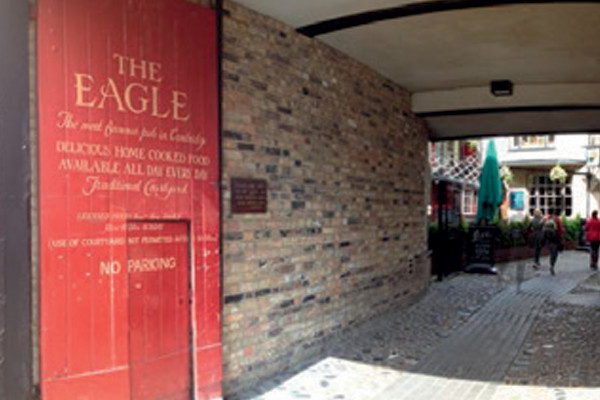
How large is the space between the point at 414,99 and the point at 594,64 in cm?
279

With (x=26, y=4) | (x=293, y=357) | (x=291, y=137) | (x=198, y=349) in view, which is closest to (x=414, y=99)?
(x=291, y=137)

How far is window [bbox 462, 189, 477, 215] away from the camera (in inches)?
1004

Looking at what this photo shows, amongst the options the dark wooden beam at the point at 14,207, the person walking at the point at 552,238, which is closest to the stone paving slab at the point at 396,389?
the dark wooden beam at the point at 14,207

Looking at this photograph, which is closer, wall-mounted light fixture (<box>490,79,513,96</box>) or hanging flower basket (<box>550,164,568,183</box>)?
wall-mounted light fixture (<box>490,79,513,96</box>)

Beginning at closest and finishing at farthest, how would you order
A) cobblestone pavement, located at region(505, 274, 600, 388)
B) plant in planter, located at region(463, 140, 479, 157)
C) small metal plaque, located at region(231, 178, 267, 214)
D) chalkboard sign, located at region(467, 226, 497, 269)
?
small metal plaque, located at region(231, 178, 267, 214), cobblestone pavement, located at region(505, 274, 600, 388), chalkboard sign, located at region(467, 226, 497, 269), plant in planter, located at region(463, 140, 479, 157)

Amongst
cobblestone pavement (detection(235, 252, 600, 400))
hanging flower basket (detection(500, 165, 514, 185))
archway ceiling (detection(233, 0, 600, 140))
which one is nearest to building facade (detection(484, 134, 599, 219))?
hanging flower basket (detection(500, 165, 514, 185))

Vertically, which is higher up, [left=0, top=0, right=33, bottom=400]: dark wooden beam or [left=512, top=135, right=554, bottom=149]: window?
[left=512, top=135, right=554, bottom=149]: window

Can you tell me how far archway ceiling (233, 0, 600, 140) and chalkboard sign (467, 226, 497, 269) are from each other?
10.9 ft

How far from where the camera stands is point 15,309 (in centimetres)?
345

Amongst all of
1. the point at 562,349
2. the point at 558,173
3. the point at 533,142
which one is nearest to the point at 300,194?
the point at 562,349

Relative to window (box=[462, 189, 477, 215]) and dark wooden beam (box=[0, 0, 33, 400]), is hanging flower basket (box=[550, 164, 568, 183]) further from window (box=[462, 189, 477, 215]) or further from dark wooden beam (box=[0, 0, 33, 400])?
dark wooden beam (box=[0, 0, 33, 400])

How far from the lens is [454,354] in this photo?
642cm

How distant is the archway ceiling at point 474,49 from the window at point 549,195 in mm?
16221

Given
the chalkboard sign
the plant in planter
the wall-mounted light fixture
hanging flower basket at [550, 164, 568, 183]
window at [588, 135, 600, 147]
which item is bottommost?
the chalkboard sign
